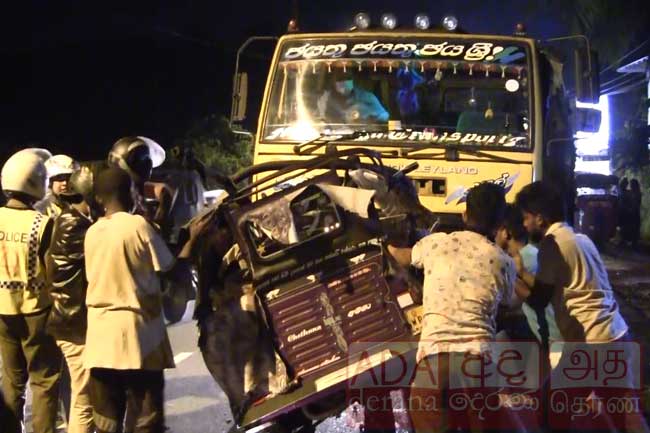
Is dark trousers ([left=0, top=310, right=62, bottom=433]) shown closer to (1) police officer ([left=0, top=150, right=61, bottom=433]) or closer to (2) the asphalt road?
(1) police officer ([left=0, top=150, right=61, bottom=433])

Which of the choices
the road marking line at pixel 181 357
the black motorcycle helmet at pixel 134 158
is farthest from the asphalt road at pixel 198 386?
the black motorcycle helmet at pixel 134 158

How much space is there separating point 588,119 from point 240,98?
332 centimetres

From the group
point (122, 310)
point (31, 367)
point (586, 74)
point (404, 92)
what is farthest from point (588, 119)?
point (31, 367)

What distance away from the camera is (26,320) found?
17.1ft

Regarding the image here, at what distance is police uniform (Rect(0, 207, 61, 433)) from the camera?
5.15 meters

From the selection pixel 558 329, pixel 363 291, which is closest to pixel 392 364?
pixel 363 291

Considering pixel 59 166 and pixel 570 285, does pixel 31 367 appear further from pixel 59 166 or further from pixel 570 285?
pixel 570 285

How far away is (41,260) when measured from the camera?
201 inches

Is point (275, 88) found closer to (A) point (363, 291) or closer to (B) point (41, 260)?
(B) point (41, 260)

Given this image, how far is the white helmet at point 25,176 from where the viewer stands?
5.17m

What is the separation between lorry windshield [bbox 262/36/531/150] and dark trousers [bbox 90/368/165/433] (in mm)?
2903

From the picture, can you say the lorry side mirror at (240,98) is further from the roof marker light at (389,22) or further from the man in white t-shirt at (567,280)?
the man in white t-shirt at (567,280)

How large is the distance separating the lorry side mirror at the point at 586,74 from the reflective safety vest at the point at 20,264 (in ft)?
14.6

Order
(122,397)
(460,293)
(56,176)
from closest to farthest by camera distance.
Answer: (460,293), (122,397), (56,176)
